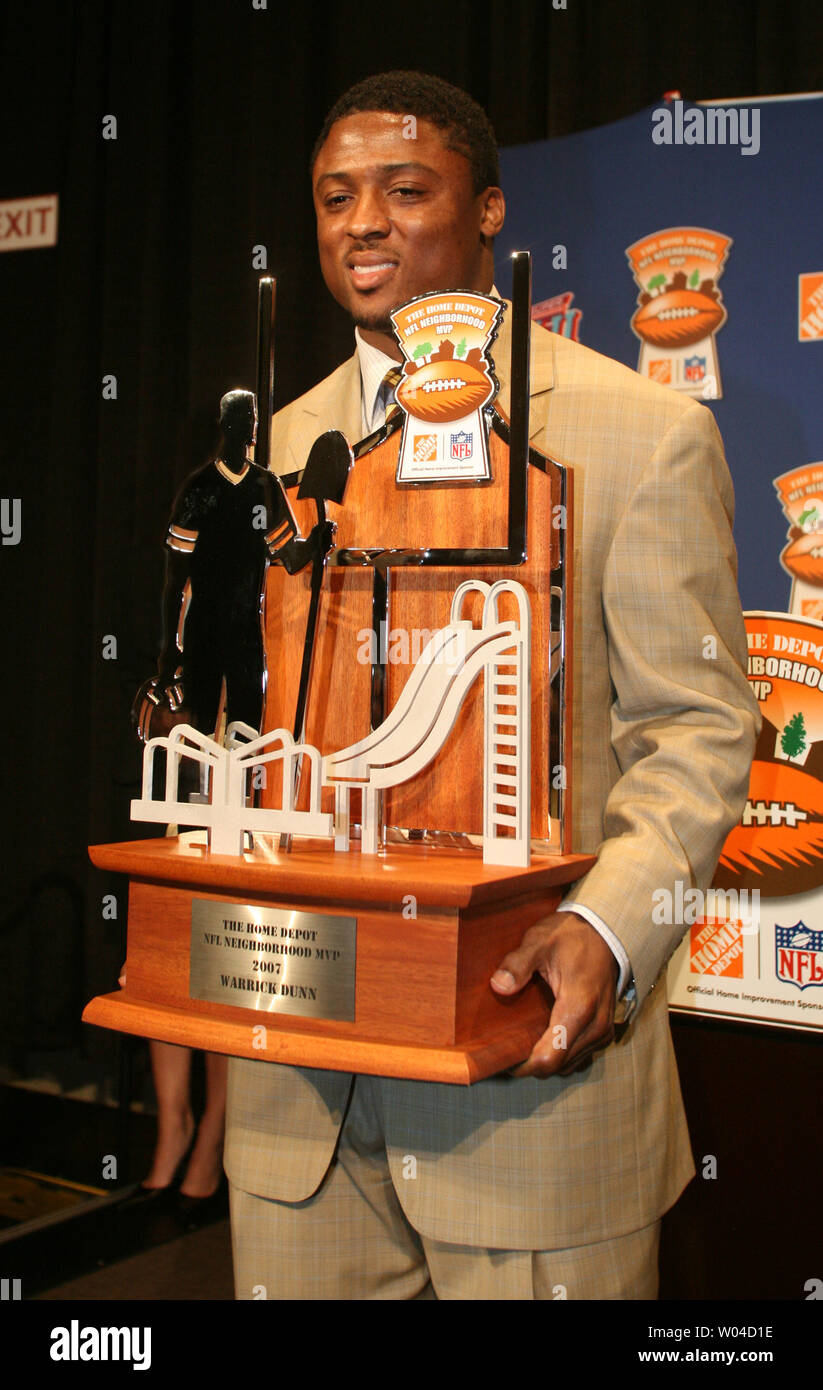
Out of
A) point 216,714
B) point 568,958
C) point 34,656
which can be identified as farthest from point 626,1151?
point 34,656

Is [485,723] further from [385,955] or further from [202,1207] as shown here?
[202,1207]

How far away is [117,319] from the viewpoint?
2.44m

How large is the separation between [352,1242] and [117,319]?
1.97m

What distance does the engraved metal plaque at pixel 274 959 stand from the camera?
847mm

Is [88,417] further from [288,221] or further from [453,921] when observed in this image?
[453,921]

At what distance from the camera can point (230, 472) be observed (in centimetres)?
100

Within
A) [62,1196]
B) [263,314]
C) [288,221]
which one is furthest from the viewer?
[62,1196]

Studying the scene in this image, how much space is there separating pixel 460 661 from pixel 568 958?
236 millimetres

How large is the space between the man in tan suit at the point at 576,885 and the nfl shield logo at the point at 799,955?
0.52 meters

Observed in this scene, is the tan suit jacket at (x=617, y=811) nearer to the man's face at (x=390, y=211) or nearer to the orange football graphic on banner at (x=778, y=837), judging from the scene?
the man's face at (x=390, y=211)

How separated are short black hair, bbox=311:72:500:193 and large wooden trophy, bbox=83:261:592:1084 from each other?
225 mm

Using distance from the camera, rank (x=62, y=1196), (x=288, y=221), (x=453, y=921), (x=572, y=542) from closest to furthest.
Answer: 1. (x=453, y=921)
2. (x=572, y=542)
3. (x=288, y=221)
4. (x=62, y=1196)
